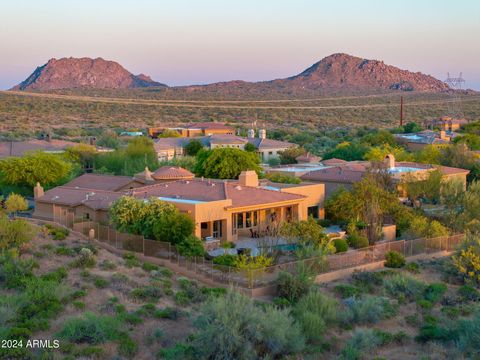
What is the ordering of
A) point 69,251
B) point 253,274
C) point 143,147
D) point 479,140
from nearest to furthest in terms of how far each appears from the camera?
point 253,274
point 69,251
point 143,147
point 479,140

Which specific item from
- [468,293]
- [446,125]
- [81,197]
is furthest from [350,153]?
[468,293]

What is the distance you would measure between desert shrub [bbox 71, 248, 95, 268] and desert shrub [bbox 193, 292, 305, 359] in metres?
8.53

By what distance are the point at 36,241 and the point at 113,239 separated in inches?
134

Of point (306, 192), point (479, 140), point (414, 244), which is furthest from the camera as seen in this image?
point (479, 140)

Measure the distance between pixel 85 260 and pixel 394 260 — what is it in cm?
1394

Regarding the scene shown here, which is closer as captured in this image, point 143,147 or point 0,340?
point 0,340

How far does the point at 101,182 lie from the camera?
1742 inches

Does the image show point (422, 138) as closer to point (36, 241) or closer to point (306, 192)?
point (306, 192)

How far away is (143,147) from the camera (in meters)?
59.2

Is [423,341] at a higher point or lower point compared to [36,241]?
lower

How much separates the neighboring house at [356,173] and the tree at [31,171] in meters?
16.1

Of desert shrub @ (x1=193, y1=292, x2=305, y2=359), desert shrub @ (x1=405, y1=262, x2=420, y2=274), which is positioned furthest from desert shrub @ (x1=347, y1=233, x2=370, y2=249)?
desert shrub @ (x1=193, y1=292, x2=305, y2=359)

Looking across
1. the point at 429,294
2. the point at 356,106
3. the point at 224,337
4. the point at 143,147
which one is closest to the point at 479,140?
the point at 143,147

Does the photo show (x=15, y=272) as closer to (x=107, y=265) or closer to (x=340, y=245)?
(x=107, y=265)
